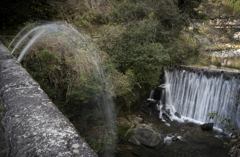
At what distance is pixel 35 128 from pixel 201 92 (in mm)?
11027

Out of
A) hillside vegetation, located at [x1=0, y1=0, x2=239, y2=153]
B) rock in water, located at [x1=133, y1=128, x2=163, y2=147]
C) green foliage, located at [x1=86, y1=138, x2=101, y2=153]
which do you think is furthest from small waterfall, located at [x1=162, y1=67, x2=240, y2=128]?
green foliage, located at [x1=86, y1=138, x2=101, y2=153]

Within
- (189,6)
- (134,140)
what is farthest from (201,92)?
(189,6)

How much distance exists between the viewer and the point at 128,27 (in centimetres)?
955

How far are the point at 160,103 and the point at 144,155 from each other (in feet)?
→ 14.9

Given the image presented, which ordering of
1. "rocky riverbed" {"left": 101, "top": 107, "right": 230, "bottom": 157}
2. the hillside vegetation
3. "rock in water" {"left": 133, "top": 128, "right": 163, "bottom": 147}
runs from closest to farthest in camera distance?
the hillside vegetation → "rocky riverbed" {"left": 101, "top": 107, "right": 230, "bottom": 157} → "rock in water" {"left": 133, "top": 128, "right": 163, "bottom": 147}

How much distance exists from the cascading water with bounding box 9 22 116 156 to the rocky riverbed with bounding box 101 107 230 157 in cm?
101

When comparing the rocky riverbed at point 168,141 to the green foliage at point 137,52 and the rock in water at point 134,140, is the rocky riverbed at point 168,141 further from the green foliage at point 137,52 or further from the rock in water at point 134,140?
the green foliage at point 137,52

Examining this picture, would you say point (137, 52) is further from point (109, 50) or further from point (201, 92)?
point (201, 92)

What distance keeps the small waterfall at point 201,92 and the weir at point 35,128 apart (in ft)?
31.3

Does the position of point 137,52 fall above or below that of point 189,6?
below

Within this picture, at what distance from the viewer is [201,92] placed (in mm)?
10375

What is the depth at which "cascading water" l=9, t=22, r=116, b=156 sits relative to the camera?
6.74 meters

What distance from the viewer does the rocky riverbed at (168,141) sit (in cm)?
705

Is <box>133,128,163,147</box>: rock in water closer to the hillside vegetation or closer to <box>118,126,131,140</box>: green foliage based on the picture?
<box>118,126,131,140</box>: green foliage
